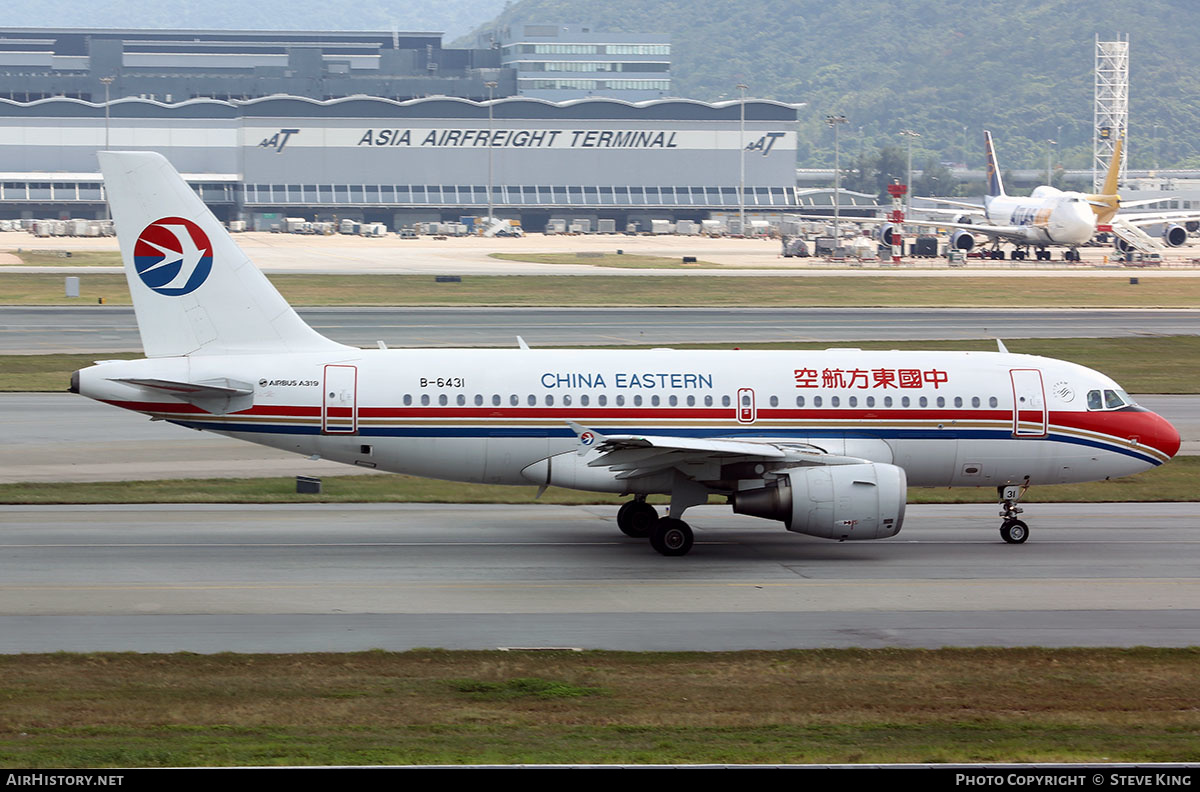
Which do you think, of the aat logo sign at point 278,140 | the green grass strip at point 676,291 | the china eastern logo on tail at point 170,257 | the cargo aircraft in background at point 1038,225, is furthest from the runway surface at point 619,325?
the aat logo sign at point 278,140

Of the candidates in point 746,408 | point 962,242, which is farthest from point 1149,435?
point 962,242

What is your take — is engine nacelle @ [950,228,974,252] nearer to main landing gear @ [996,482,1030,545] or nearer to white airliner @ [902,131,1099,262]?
white airliner @ [902,131,1099,262]

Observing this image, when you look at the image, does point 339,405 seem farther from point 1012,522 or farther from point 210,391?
point 1012,522

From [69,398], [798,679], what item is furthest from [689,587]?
[69,398]

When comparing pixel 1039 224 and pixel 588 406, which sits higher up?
pixel 1039 224

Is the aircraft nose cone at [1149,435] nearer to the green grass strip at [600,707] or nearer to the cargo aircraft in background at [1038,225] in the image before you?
the green grass strip at [600,707]

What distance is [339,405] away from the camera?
26.8 meters

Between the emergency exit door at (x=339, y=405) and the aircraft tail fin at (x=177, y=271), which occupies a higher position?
the aircraft tail fin at (x=177, y=271)

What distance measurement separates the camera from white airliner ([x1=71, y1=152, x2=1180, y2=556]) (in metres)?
26.3

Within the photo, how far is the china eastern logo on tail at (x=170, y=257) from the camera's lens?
27.0 meters

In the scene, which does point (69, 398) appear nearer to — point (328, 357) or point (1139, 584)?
point (328, 357)

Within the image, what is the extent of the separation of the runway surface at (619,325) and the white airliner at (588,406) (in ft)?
101

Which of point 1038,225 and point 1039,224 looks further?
point 1038,225

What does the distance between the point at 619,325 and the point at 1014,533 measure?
4199cm
